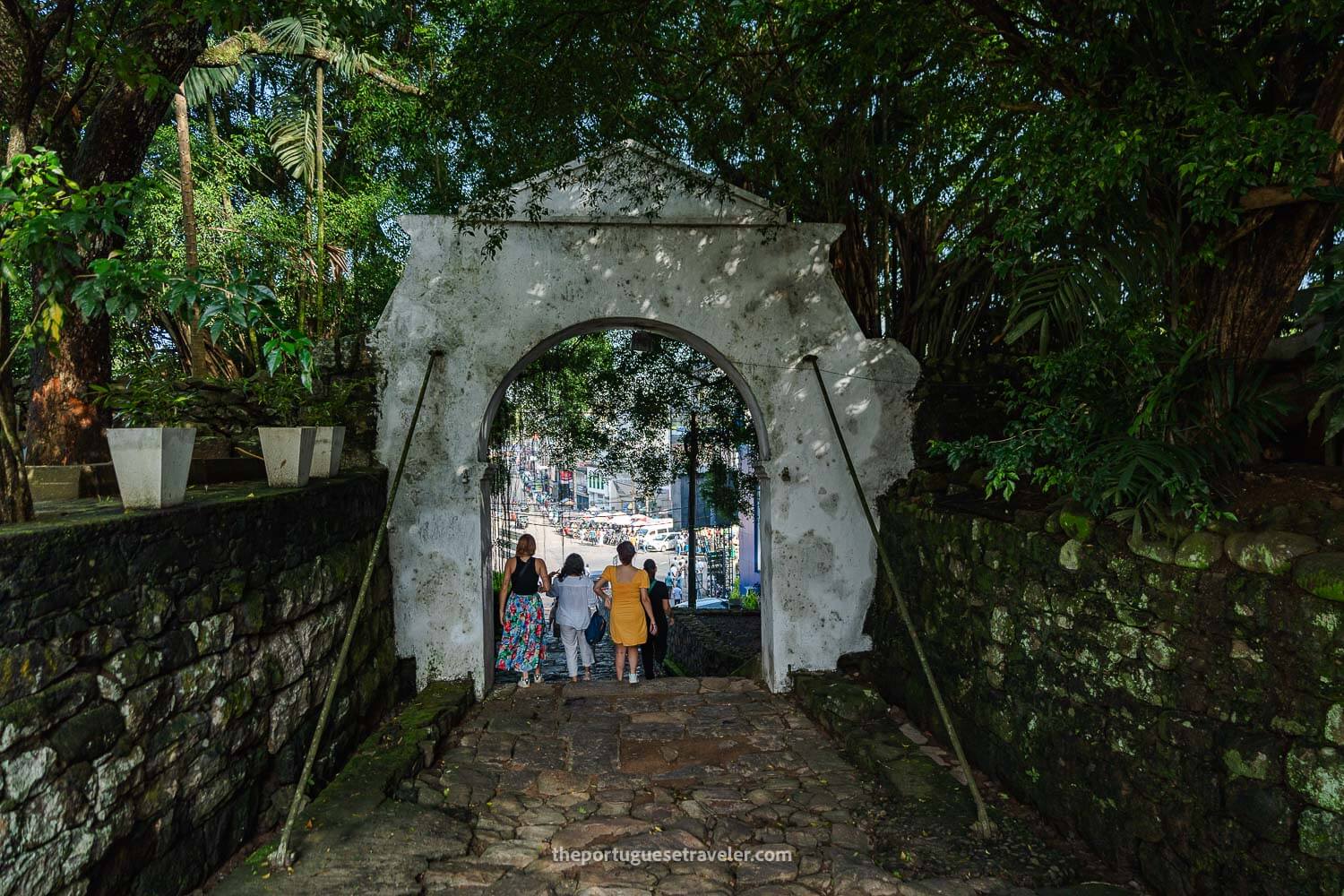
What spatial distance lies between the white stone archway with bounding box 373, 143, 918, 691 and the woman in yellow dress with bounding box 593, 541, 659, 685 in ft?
3.64

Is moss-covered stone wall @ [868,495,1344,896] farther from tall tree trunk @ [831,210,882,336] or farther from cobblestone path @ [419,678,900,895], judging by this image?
tall tree trunk @ [831,210,882,336]

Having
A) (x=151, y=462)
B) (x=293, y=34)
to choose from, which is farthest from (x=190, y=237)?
(x=151, y=462)

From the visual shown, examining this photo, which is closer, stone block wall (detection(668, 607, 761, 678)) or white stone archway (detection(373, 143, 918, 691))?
white stone archway (detection(373, 143, 918, 691))

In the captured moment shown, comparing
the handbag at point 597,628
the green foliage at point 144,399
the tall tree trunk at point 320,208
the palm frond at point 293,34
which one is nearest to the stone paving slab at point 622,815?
the handbag at point 597,628

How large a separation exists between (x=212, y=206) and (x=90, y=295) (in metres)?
8.34

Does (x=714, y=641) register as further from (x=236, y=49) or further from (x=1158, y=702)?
(x=236, y=49)

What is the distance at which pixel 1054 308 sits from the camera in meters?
3.59

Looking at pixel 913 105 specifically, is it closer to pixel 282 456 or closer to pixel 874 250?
pixel 874 250

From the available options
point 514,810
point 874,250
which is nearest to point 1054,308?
point 874,250

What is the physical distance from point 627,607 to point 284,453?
10.3 ft

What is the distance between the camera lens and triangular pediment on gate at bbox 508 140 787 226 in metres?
5.65

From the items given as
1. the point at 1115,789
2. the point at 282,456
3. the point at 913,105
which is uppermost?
the point at 913,105

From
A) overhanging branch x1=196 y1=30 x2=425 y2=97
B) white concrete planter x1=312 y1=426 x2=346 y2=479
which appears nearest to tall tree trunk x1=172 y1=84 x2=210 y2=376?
overhanging branch x1=196 y1=30 x2=425 y2=97

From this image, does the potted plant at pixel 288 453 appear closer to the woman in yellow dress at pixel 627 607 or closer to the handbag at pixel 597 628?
the woman in yellow dress at pixel 627 607
